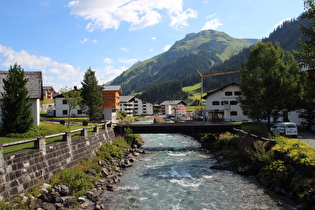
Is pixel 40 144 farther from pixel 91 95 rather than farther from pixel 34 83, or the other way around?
pixel 91 95

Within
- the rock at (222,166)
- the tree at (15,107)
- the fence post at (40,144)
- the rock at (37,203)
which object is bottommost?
the rock at (222,166)

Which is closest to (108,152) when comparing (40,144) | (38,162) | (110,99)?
(40,144)

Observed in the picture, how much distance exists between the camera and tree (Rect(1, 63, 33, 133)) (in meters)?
25.3

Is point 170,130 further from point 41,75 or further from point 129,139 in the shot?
point 41,75

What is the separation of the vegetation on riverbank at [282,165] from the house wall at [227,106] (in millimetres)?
43597

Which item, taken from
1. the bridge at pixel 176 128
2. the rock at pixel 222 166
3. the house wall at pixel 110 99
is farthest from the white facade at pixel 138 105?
the rock at pixel 222 166

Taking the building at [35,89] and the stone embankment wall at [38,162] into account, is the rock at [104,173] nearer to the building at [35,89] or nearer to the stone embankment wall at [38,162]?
the stone embankment wall at [38,162]

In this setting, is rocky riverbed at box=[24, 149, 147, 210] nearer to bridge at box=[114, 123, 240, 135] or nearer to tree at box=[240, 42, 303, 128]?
bridge at box=[114, 123, 240, 135]

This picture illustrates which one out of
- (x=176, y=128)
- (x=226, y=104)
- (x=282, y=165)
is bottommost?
(x=282, y=165)

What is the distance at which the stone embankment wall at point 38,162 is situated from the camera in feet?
47.0

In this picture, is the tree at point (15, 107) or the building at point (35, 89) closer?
the tree at point (15, 107)

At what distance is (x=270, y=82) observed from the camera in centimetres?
3275

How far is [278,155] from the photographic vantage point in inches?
848

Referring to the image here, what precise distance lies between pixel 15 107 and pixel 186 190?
810 inches
